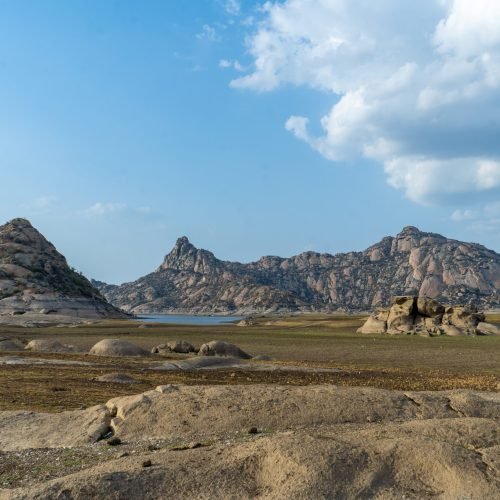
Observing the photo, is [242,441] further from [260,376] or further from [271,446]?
[260,376]

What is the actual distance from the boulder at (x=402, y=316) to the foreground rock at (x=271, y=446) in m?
78.9

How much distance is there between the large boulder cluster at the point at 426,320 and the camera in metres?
90.1

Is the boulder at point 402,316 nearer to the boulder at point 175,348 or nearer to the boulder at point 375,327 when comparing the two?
the boulder at point 375,327

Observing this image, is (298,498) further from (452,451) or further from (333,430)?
(333,430)

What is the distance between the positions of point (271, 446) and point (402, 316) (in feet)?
293

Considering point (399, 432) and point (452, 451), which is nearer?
point (452, 451)

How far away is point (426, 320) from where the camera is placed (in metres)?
95.4

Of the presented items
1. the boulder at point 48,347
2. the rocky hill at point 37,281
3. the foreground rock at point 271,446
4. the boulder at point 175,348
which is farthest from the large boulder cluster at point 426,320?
the rocky hill at point 37,281

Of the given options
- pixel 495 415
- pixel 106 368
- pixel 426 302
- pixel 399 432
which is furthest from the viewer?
pixel 426 302

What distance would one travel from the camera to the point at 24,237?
179250 millimetres

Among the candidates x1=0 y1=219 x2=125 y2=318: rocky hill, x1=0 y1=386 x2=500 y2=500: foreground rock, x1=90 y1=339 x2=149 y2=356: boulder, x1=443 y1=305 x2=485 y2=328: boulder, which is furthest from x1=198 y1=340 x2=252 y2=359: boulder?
x1=0 y1=219 x2=125 y2=318: rocky hill

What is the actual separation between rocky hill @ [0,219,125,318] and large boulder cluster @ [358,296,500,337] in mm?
82296

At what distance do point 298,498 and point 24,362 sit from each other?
106 feet

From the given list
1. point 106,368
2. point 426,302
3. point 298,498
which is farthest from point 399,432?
point 426,302
